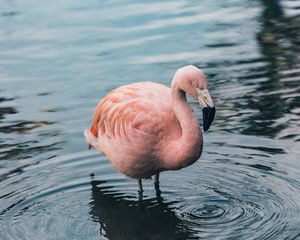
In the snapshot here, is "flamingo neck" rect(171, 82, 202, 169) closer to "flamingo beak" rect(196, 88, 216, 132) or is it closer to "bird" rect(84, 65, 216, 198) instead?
"bird" rect(84, 65, 216, 198)

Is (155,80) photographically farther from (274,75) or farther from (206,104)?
(206,104)

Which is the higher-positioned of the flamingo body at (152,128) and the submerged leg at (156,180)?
the flamingo body at (152,128)

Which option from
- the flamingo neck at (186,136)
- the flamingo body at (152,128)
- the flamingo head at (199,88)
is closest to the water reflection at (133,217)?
the flamingo body at (152,128)

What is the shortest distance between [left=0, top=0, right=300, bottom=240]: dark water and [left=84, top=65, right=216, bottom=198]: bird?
0.42 metres

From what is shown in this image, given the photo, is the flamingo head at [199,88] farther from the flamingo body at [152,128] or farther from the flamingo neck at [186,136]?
the flamingo neck at [186,136]

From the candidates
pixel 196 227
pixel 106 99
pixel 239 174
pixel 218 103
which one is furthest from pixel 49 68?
pixel 196 227

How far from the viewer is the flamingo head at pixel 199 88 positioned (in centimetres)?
607

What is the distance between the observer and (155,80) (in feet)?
31.3

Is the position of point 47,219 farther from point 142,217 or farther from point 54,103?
point 54,103

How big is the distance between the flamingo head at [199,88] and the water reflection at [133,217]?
0.84 meters

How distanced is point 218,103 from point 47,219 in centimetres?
289

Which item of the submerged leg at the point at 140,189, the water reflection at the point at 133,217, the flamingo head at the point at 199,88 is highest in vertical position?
the flamingo head at the point at 199,88

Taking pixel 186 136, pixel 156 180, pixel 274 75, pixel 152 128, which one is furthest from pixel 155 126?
pixel 274 75

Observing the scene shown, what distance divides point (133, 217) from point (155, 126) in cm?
77
